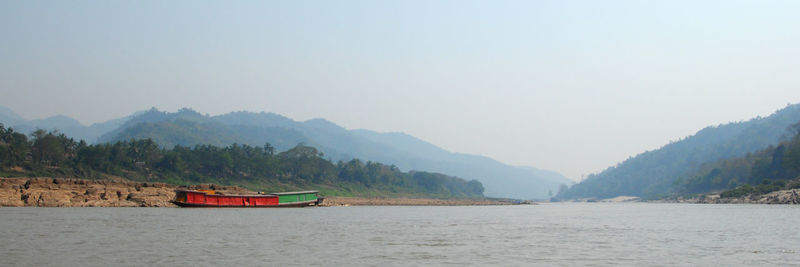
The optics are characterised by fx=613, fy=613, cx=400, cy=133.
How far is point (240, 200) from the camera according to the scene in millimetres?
83438

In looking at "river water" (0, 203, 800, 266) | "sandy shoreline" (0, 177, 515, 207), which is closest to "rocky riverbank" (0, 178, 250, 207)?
"sandy shoreline" (0, 177, 515, 207)

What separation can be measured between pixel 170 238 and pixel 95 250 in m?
6.38

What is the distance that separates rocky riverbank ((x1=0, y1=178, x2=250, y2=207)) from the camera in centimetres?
7125

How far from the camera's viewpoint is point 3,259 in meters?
24.6

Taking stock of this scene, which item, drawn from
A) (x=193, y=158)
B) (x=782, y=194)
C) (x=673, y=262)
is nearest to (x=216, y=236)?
(x=673, y=262)

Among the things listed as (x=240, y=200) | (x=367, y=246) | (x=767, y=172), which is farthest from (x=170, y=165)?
(x=767, y=172)

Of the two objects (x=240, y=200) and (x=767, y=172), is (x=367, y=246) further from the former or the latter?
(x=767, y=172)

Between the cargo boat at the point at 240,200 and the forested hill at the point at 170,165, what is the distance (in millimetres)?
44713

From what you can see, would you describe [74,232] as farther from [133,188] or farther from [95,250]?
[133,188]

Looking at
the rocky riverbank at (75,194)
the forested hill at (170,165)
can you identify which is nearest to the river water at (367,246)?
the rocky riverbank at (75,194)

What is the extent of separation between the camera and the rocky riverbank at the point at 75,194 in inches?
2805

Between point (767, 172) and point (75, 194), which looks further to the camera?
point (767, 172)

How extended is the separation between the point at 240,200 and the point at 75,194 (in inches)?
789

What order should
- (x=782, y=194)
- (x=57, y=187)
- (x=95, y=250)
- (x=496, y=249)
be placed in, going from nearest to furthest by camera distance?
(x=95, y=250) < (x=496, y=249) < (x=57, y=187) < (x=782, y=194)
